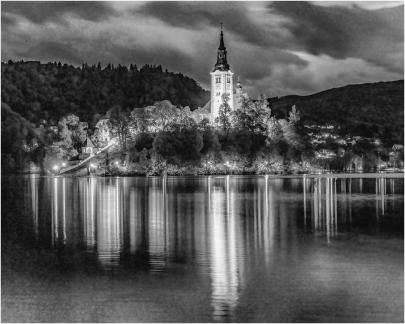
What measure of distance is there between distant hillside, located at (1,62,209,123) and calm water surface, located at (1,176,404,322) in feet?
385

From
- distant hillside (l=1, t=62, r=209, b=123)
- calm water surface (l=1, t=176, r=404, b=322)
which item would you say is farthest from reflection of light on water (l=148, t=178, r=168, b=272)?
distant hillside (l=1, t=62, r=209, b=123)

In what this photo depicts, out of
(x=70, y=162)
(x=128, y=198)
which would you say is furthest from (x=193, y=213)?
(x=70, y=162)

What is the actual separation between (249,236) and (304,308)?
10715mm

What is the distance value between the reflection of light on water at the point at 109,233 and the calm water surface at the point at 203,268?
58mm

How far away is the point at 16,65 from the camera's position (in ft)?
593

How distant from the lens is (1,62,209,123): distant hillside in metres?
147

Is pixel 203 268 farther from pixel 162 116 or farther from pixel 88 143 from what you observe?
pixel 88 143

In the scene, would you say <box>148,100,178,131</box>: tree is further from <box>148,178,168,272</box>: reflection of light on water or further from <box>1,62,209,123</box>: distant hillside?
<box>148,178,168,272</box>: reflection of light on water

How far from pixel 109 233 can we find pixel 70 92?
514 feet

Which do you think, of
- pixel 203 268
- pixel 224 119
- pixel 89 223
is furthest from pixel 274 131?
pixel 203 268

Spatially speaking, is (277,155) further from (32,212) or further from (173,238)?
(173,238)

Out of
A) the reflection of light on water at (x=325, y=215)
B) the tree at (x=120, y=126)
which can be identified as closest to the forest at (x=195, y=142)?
the tree at (x=120, y=126)

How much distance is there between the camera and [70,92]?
17438 cm

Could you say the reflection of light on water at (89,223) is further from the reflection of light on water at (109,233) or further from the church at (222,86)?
the church at (222,86)
